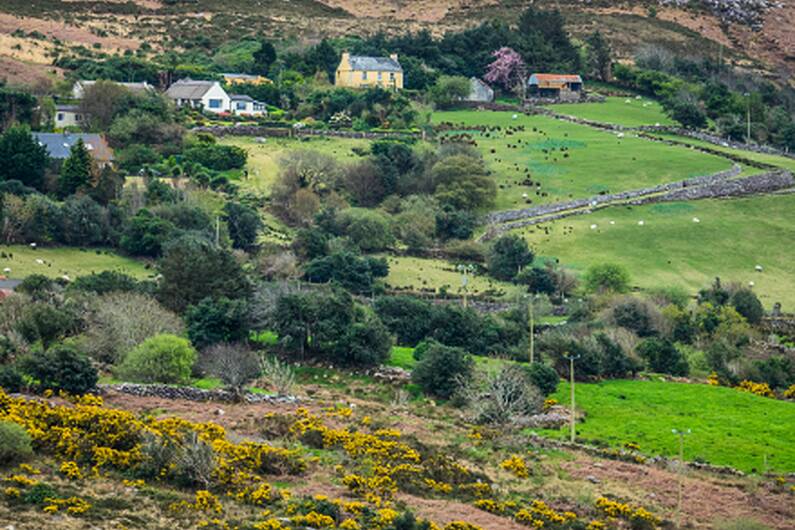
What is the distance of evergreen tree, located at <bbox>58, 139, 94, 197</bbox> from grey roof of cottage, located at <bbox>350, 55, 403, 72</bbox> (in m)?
43.5

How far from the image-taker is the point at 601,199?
112125 millimetres

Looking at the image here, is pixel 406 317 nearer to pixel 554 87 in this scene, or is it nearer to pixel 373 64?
pixel 373 64

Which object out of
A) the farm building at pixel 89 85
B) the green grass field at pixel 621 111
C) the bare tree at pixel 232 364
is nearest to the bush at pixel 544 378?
the bare tree at pixel 232 364

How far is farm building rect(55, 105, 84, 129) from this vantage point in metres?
117

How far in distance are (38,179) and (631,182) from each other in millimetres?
42260

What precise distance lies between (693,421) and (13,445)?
29.6m

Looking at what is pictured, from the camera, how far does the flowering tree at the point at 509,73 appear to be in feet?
479

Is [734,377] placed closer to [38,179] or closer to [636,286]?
[636,286]

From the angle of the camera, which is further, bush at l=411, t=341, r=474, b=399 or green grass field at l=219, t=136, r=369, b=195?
green grass field at l=219, t=136, r=369, b=195

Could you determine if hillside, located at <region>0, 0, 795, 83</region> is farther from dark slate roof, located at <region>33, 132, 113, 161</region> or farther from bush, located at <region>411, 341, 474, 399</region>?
bush, located at <region>411, 341, 474, 399</region>

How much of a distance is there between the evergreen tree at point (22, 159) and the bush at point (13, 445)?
51.5 m

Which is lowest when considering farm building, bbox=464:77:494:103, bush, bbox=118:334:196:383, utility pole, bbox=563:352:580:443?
utility pole, bbox=563:352:580:443

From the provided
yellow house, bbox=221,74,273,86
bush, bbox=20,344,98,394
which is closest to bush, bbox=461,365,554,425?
bush, bbox=20,344,98,394

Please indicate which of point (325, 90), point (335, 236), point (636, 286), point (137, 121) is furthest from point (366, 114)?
point (636, 286)
